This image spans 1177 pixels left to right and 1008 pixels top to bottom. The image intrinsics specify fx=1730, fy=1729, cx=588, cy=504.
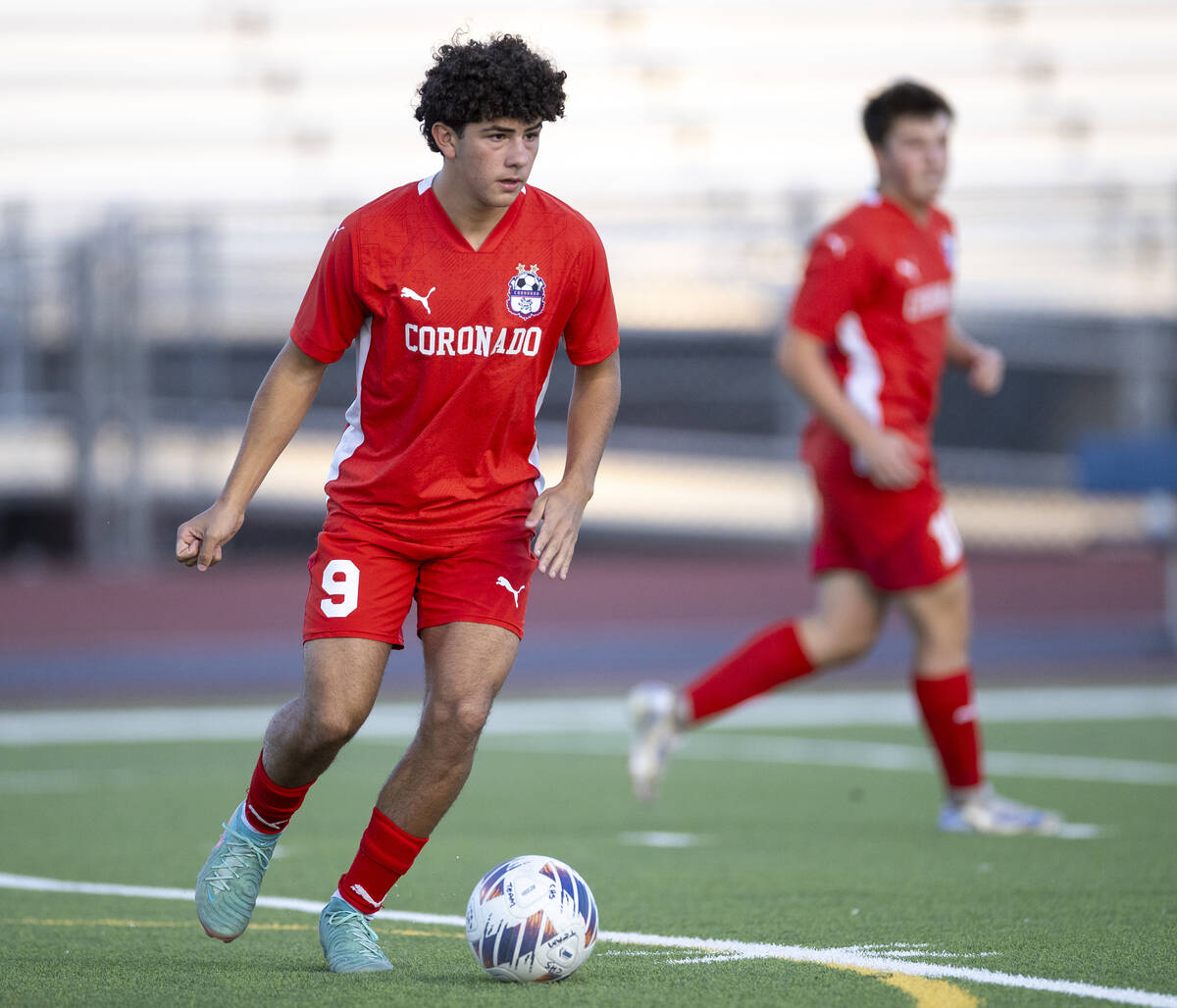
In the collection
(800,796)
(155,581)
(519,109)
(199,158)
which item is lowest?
(155,581)

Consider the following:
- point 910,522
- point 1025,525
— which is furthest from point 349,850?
point 1025,525

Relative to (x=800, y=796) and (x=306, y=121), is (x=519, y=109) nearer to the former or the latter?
(x=800, y=796)

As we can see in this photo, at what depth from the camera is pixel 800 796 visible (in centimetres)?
678

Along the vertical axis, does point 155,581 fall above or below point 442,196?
below

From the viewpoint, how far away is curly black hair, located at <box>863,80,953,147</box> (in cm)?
574

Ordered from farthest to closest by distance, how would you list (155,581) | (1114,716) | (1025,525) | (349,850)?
(1025,525) → (155,581) → (1114,716) → (349,850)

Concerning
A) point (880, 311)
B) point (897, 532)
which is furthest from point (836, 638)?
point (880, 311)

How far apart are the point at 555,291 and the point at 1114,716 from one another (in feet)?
22.1

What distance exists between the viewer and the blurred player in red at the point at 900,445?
18.5ft

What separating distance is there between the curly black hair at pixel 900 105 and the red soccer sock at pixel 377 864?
10.7ft

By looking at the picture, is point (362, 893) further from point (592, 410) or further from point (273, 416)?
point (592, 410)

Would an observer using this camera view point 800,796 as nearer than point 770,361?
Yes

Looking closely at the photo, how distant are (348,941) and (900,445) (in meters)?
2.76

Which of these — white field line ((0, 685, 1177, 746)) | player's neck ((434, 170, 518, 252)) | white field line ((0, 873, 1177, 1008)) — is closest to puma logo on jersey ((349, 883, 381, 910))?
white field line ((0, 873, 1177, 1008))
